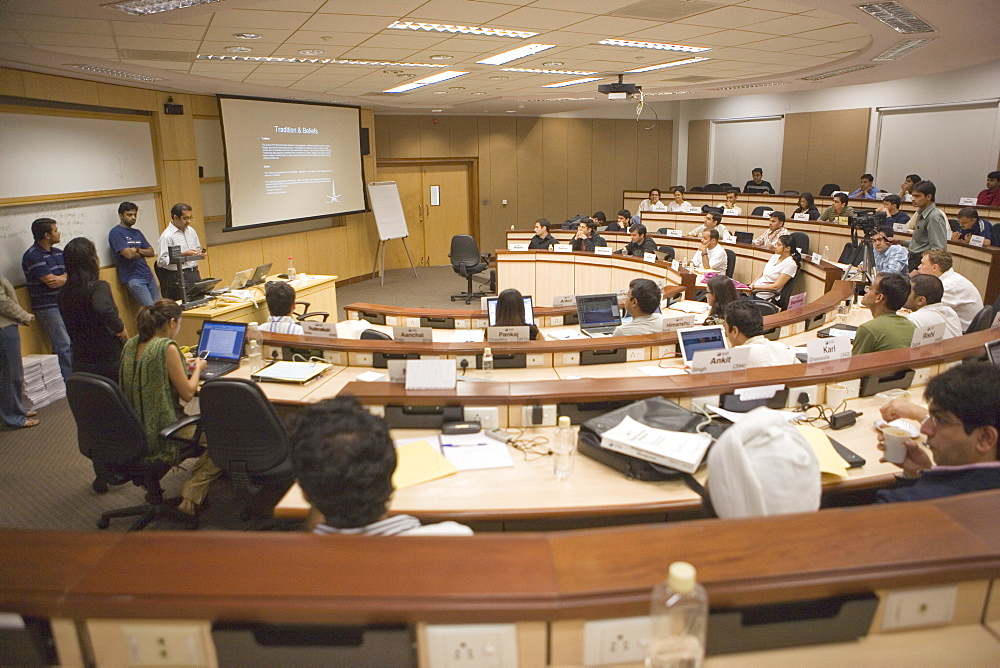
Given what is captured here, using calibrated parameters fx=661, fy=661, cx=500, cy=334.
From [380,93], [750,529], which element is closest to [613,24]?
[750,529]

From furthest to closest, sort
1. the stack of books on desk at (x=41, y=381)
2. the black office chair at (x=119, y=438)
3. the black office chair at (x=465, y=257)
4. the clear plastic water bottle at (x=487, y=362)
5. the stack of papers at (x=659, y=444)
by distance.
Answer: the black office chair at (x=465, y=257) < the stack of books on desk at (x=41, y=381) < the clear plastic water bottle at (x=487, y=362) < the black office chair at (x=119, y=438) < the stack of papers at (x=659, y=444)

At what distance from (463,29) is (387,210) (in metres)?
7.19

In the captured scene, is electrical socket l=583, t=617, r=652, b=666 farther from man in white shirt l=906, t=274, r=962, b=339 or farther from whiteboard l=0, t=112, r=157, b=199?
whiteboard l=0, t=112, r=157, b=199

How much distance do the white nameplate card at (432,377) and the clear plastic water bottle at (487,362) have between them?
917 mm

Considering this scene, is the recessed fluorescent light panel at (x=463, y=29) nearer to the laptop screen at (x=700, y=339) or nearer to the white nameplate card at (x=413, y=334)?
the white nameplate card at (x=413, y=334)

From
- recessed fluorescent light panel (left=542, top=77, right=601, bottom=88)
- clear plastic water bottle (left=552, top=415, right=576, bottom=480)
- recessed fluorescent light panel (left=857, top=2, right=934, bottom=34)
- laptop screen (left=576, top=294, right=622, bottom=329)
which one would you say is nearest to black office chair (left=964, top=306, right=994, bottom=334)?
recessed fluorescent light panel (left=857, top=2, right=934, bottom=34)

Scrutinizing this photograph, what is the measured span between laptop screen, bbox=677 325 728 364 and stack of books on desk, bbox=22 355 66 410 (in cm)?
494

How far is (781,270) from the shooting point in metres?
6.97

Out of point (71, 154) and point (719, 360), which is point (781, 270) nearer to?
point (719, 360)

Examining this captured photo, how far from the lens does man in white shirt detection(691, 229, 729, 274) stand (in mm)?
7879

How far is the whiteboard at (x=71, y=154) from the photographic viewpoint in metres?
5.95

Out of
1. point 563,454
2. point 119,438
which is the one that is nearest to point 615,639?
point 563,454

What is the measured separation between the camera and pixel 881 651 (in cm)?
128

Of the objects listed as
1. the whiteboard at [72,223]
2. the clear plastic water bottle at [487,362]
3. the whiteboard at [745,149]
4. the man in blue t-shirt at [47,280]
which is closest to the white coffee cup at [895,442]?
the clear plastic water bottle at [487,362]
